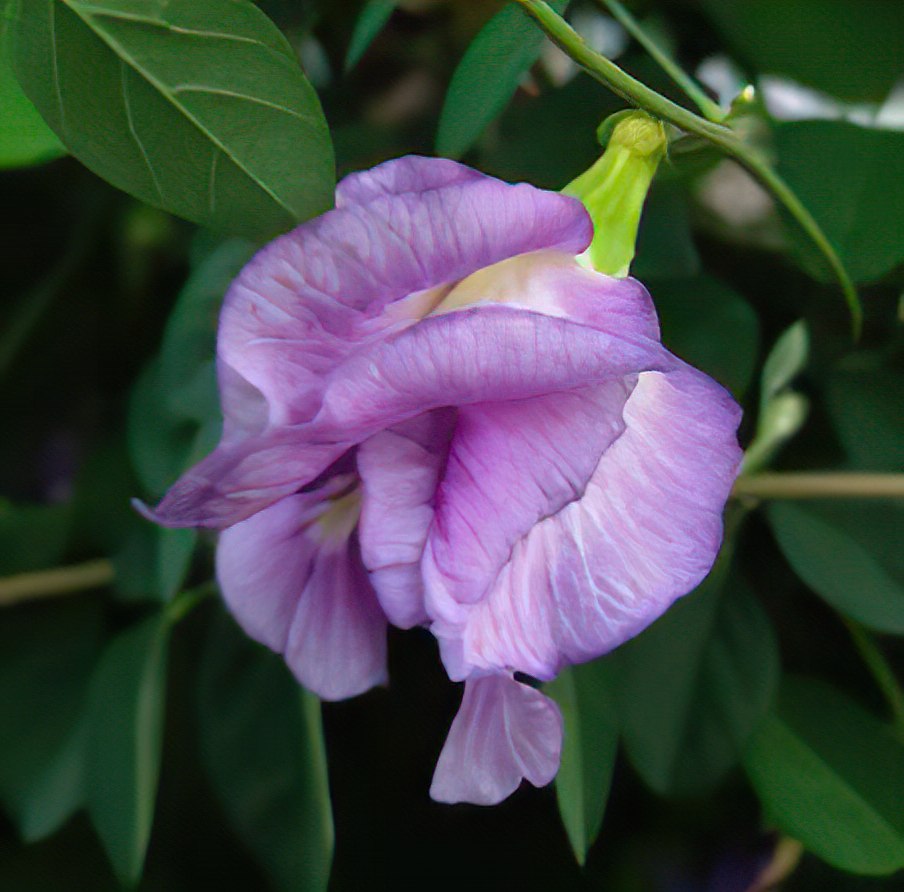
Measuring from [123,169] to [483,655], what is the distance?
0.45ft

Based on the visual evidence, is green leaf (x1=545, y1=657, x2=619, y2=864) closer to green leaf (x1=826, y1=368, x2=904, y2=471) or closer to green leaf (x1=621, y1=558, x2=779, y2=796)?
green leaf (x1=621, y1=558, x2=779, y2=796)

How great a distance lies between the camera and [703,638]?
0.43m

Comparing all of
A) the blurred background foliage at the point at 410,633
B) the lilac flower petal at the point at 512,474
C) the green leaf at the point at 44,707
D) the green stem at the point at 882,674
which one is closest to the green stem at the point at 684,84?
the blurred background foliage at the point at 410,633

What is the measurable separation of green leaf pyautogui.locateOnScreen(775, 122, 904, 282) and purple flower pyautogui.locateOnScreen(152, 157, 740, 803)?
0.11 m

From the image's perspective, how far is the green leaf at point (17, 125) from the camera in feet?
0.97

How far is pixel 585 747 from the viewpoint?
13.8 inches

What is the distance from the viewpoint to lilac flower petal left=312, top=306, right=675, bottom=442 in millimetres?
220

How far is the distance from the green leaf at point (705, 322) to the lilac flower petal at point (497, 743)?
0.18m

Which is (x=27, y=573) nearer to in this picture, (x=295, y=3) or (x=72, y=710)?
(x=72, y=710)

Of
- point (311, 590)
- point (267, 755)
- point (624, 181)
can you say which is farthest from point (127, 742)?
point (624, 181)

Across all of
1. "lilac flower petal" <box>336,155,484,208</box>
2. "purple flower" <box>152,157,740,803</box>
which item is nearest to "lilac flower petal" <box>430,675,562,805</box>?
"purple flower" <box>152,157,740,803</box>

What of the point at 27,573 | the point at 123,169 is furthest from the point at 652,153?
the point at 27,573

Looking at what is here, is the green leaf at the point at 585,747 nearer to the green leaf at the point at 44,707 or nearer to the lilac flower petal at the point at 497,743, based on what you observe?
the lilac flower petal at the point at 497,743

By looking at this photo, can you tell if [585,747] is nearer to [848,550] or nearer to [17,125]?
[848,550]
